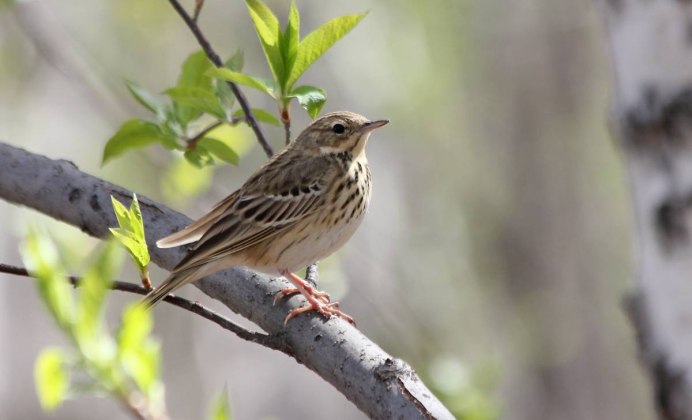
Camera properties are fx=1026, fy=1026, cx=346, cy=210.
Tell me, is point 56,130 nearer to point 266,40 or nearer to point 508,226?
point 508,226

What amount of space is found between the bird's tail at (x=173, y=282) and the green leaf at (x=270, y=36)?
0.94 meters

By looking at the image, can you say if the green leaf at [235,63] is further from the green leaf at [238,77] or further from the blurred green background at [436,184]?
the blurred green background at [436,184]

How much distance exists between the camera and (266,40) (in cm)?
393

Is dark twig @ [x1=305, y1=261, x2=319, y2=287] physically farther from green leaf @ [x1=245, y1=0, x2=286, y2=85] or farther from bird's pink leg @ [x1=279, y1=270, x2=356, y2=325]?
green leaf @ [x1=245, y1=0, x2=286, y2=85]

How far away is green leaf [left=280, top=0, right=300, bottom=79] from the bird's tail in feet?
3.25

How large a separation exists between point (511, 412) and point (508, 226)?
223 cm

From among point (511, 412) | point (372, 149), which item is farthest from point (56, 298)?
point (511, 412)

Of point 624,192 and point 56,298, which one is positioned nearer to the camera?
point 56,298

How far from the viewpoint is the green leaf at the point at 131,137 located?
4246mm

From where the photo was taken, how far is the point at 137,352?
2.72 m

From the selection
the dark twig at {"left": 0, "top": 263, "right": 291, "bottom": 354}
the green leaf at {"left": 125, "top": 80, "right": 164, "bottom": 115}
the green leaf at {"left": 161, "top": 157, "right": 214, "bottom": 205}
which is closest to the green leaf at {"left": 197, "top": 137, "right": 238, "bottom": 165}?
the green leaf at {"left": 125, "top": 80, "right": 164, "bottom": 115}

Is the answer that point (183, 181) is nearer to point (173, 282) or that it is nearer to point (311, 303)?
point (173, 282)

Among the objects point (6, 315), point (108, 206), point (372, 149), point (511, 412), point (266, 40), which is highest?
point (372, 149)

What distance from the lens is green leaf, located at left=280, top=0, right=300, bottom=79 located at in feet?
12.8
